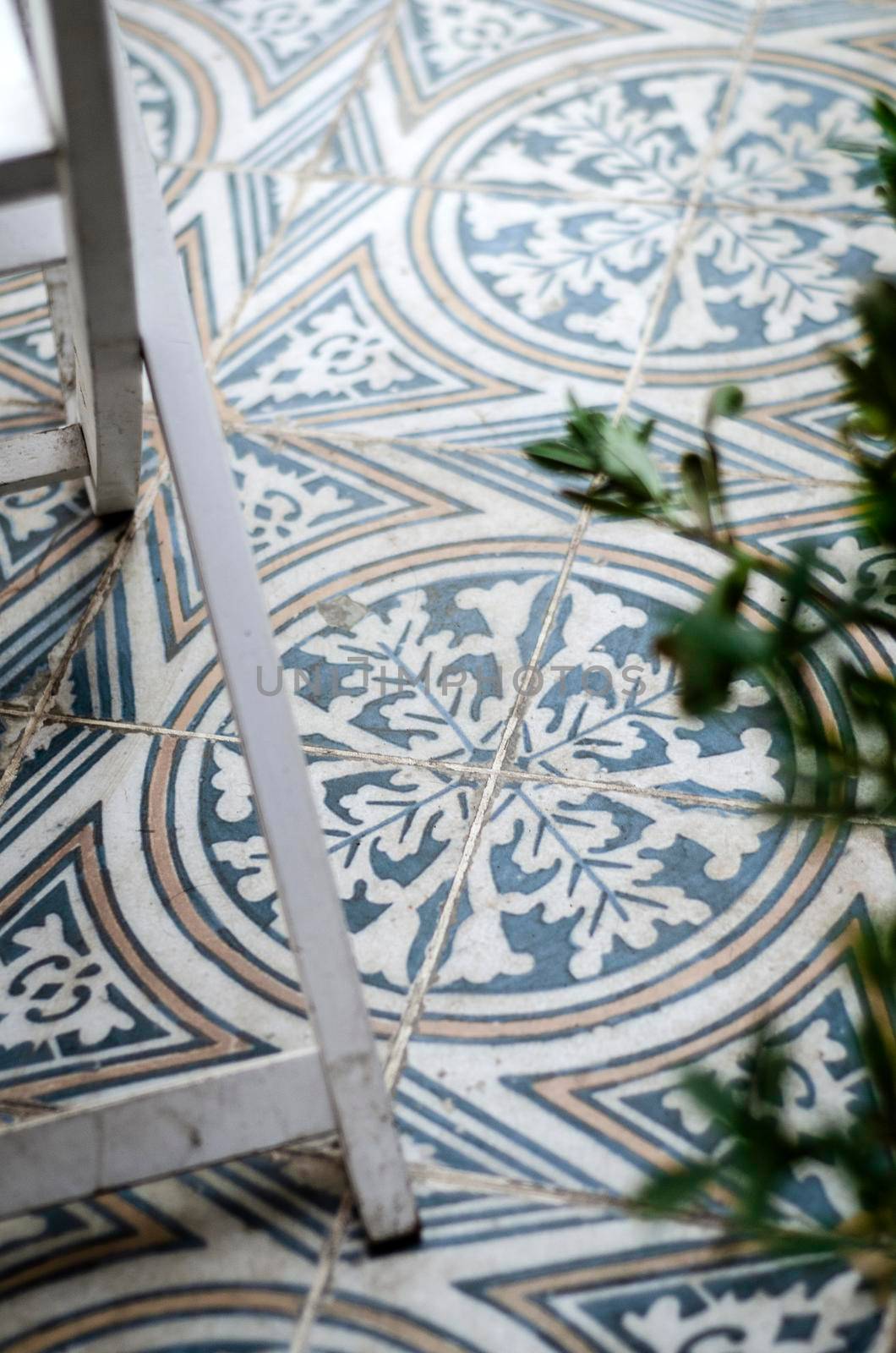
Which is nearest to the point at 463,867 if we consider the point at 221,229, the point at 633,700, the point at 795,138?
the point at 633,700

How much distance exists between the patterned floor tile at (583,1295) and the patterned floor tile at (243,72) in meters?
1.14

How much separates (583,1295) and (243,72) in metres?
1.37

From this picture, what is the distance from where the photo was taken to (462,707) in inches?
41.3

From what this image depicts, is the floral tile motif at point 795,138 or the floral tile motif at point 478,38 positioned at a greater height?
the floral tile motif at point 478,38

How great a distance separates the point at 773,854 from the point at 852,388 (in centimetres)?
43

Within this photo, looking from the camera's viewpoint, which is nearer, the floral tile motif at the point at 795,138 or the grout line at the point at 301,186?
the grout line at the point at 301,186

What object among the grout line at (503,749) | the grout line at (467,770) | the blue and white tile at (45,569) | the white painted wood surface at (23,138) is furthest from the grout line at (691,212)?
the white painted wood surface at (23,138)

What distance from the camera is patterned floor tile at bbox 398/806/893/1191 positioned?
83 centimetres

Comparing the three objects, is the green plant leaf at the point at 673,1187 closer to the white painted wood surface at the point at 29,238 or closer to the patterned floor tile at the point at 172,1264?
the patterned floor tile at the point at 172,1264

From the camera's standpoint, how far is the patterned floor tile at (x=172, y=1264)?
2.49 ft

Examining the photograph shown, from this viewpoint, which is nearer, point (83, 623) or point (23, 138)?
point (23, 138)

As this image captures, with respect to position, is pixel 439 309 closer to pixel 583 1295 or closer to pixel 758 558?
pixel 758 558

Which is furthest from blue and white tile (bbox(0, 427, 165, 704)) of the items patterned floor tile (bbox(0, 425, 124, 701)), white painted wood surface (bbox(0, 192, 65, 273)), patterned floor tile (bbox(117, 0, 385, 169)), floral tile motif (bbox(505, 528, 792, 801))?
patterned floor tile (bbox(117, 0, 385, 169))

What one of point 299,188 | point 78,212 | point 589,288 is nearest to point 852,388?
point 78,212
